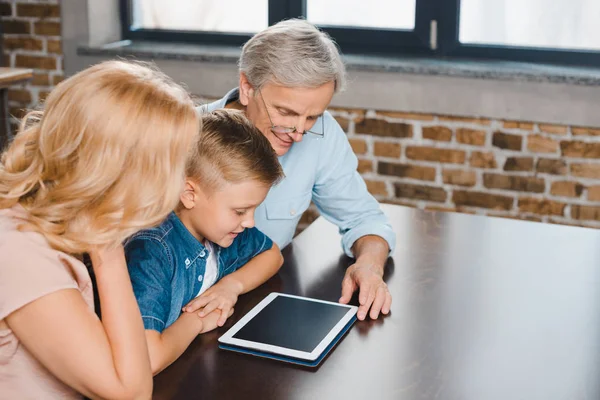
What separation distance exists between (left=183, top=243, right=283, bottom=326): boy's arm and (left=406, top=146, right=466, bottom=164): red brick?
1.68m

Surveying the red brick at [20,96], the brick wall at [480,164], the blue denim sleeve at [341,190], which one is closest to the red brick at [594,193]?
the brick wall at [480,164]

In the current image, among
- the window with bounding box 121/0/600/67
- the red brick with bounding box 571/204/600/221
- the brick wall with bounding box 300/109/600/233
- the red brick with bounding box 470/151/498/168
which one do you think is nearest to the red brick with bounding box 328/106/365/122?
the brick wall with bounding box 300/109/600/233

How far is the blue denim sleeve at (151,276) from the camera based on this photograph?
1396 millimetres

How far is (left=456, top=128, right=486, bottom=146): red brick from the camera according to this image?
3.28 metres

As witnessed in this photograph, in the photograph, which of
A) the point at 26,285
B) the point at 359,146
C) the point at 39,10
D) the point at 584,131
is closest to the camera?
the point at 26,285

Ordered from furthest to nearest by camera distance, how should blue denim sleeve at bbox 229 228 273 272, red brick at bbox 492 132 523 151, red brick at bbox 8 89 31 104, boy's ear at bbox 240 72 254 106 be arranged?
red brick at bbox 8 89 31 104 < red brick at bbox 492 132 523 151 < boy's ear at bbox 240 72 254 106 < blue denim sleeve at bbox 229 228 273 272

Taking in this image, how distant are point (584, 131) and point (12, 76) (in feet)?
7.77

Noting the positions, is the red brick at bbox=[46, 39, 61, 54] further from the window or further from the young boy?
the young boy

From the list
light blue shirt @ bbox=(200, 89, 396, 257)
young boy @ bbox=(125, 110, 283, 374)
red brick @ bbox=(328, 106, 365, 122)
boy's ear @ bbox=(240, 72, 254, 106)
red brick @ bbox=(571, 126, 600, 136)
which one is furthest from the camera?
red brick @ bbox=(328, 106, 365, 122)

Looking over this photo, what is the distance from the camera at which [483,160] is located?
3.30 meters

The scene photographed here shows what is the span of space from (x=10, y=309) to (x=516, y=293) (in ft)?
3.47

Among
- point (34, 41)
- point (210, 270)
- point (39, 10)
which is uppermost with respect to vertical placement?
point (39, 10)

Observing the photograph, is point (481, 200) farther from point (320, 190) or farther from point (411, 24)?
point (320, 190)

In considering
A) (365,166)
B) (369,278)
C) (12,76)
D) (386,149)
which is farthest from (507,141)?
(12,76)
